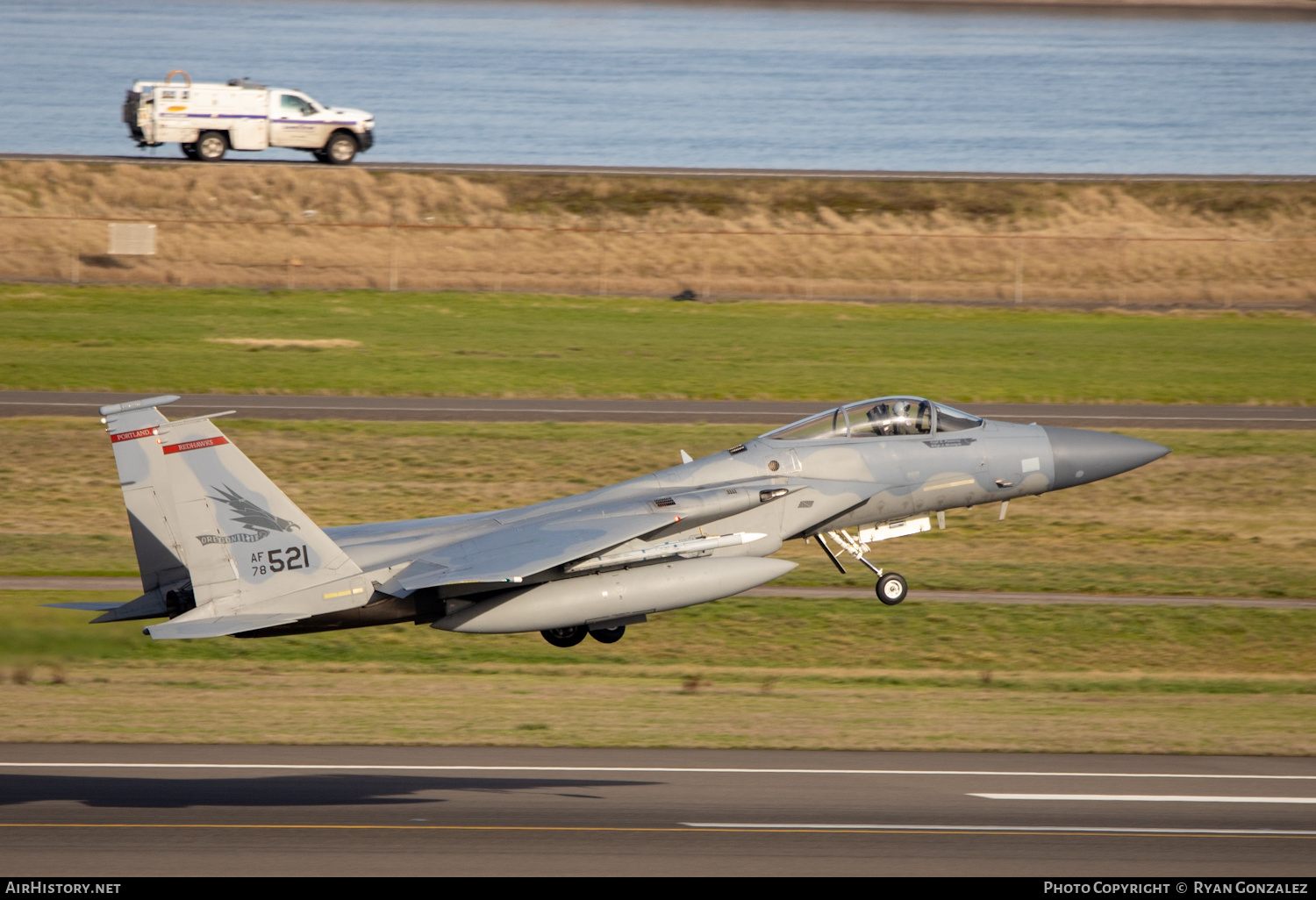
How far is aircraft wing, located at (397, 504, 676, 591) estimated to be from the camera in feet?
68.3

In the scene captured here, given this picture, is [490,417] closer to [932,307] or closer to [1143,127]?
[932,307]

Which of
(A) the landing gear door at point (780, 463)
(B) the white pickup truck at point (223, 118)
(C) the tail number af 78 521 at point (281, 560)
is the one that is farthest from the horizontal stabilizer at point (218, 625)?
(B) the white pickup truck at point (223, 118)

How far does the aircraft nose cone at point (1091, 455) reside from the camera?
78.3ft

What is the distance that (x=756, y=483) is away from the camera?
22.9m

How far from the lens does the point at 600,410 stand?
47.4 meters

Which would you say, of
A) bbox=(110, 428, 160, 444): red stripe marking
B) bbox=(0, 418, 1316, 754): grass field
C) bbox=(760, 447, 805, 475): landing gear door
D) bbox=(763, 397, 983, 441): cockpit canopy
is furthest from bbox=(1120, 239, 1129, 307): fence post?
bbox=(110, 428, 160, 444): red stripe marking

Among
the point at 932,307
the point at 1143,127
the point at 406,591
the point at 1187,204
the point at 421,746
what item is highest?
the point at 1143,127

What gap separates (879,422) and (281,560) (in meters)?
9.79

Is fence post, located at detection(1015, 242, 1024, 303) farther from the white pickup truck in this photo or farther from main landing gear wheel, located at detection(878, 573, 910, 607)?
main landing gear wheel, located at detection(878, 573, 910, 607)

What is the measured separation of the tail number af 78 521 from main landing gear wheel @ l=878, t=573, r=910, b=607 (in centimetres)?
901

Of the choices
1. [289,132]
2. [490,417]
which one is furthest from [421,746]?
[289,132]

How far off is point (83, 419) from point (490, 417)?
12520mm

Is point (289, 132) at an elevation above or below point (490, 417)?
above

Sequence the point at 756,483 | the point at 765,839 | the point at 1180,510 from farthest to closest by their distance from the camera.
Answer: the point at 1180,510
the point at 756,483
the point at 765,839
